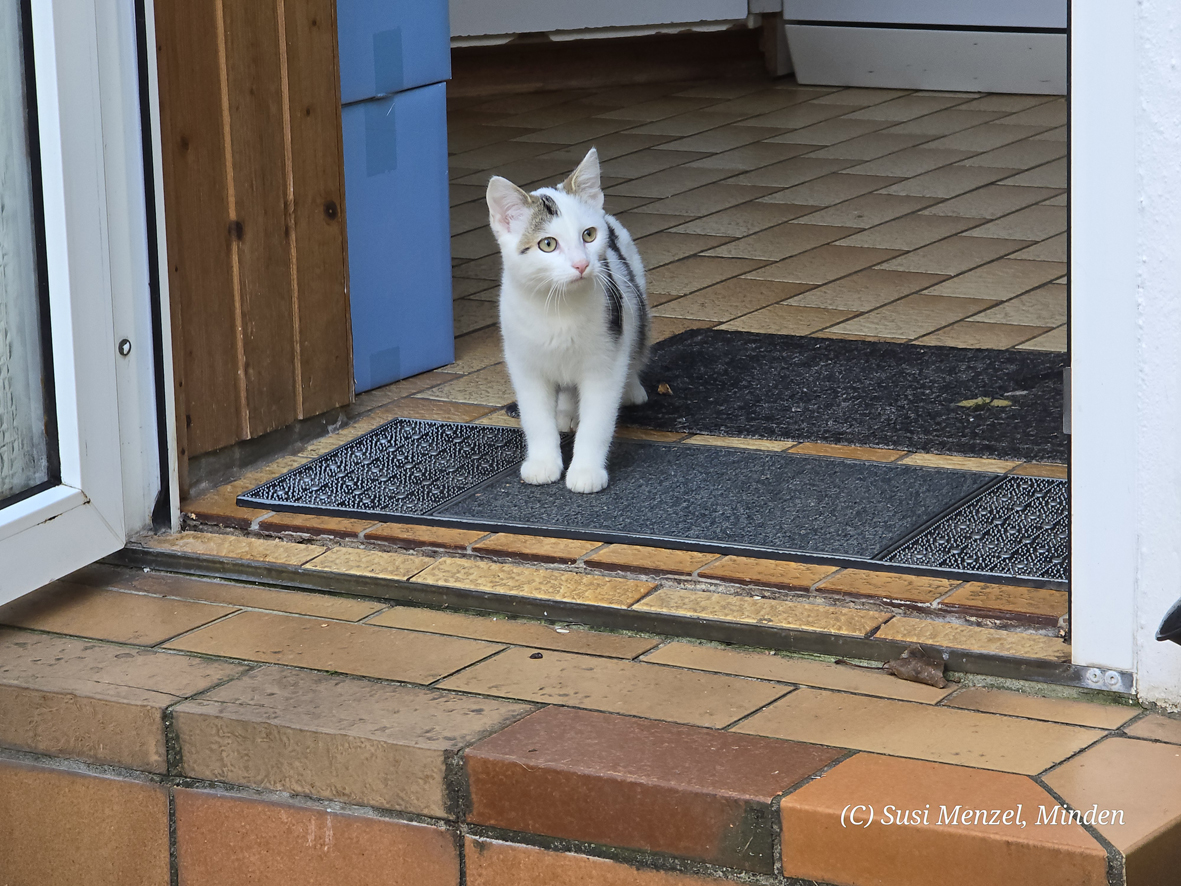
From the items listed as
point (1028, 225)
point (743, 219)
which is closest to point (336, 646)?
point (743, 219)

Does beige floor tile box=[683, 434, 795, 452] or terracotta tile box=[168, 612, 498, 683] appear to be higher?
beige floor tile box=[683, 434, 795, 452]

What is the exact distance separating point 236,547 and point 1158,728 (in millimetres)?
1414

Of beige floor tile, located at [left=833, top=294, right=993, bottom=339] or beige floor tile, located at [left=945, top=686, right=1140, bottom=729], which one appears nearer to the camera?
beige floor tile, located at [left=945, top=686, right=1140, bottom=729]

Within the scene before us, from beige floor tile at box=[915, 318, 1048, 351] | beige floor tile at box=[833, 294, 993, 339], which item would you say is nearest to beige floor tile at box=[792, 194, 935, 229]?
beige floor tile at box=[833, 294, 993, 339]

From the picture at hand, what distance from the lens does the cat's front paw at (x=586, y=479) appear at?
103 inches

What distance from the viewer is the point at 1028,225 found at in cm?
426

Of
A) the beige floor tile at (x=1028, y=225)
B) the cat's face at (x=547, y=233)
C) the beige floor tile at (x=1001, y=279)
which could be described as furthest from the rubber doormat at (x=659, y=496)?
the beige floor tile at (x=1028, y=225)

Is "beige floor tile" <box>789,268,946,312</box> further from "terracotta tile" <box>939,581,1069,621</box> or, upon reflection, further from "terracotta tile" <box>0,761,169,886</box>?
"terracotta tile" <box>0,761,169,886</box>

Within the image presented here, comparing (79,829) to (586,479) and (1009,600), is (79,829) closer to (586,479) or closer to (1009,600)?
(586,479)

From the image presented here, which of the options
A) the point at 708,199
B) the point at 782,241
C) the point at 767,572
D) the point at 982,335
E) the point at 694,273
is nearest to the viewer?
the point at 767,572

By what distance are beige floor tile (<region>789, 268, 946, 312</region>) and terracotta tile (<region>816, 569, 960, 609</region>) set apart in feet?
4.86

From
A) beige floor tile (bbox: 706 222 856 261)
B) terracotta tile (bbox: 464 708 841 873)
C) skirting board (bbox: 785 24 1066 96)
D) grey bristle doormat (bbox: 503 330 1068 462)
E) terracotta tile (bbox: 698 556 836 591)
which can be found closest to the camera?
terracotta tile (bbox: 464 708 841 873)

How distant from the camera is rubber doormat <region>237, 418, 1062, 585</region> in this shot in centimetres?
237

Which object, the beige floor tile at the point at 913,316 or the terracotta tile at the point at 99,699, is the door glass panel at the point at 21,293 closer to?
the terracotta tile at the point at 99,699
